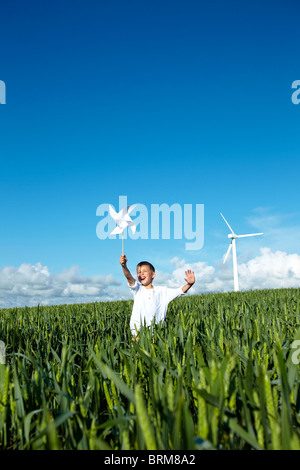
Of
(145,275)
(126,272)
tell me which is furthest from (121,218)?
(145,275)

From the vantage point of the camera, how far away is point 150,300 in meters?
6.09

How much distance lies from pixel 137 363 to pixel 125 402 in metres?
0.65

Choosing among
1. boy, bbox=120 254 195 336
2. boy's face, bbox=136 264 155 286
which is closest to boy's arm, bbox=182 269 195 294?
boy, bbox=120 254 195 336

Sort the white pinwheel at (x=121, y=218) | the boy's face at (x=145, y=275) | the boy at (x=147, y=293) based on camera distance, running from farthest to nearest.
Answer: the boy's face at (x=145, y=275)
the boy at (x=147, y=293)
the white pinwheel at (x=121, y=218)

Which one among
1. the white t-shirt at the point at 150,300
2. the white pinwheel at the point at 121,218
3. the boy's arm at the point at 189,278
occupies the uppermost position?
the white pinwheel at the point at 121,218

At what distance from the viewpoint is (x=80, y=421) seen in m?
1.77

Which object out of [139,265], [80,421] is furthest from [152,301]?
[80,421]

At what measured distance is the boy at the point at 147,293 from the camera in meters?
6.05

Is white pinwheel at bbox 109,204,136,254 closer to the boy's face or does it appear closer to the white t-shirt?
the boy's face

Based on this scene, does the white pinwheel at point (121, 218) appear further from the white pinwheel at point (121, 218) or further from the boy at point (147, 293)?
the boy at point (147, 293)

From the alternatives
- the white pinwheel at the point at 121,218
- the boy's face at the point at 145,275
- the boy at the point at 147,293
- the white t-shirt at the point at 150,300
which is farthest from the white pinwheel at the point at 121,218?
the white t-shirt at the point at 150,300

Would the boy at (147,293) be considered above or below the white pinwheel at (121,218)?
below

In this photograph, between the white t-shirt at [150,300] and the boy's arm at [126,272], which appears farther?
the white t-shirt at [150,300]

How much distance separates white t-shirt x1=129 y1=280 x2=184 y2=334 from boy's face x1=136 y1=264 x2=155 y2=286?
9cm
